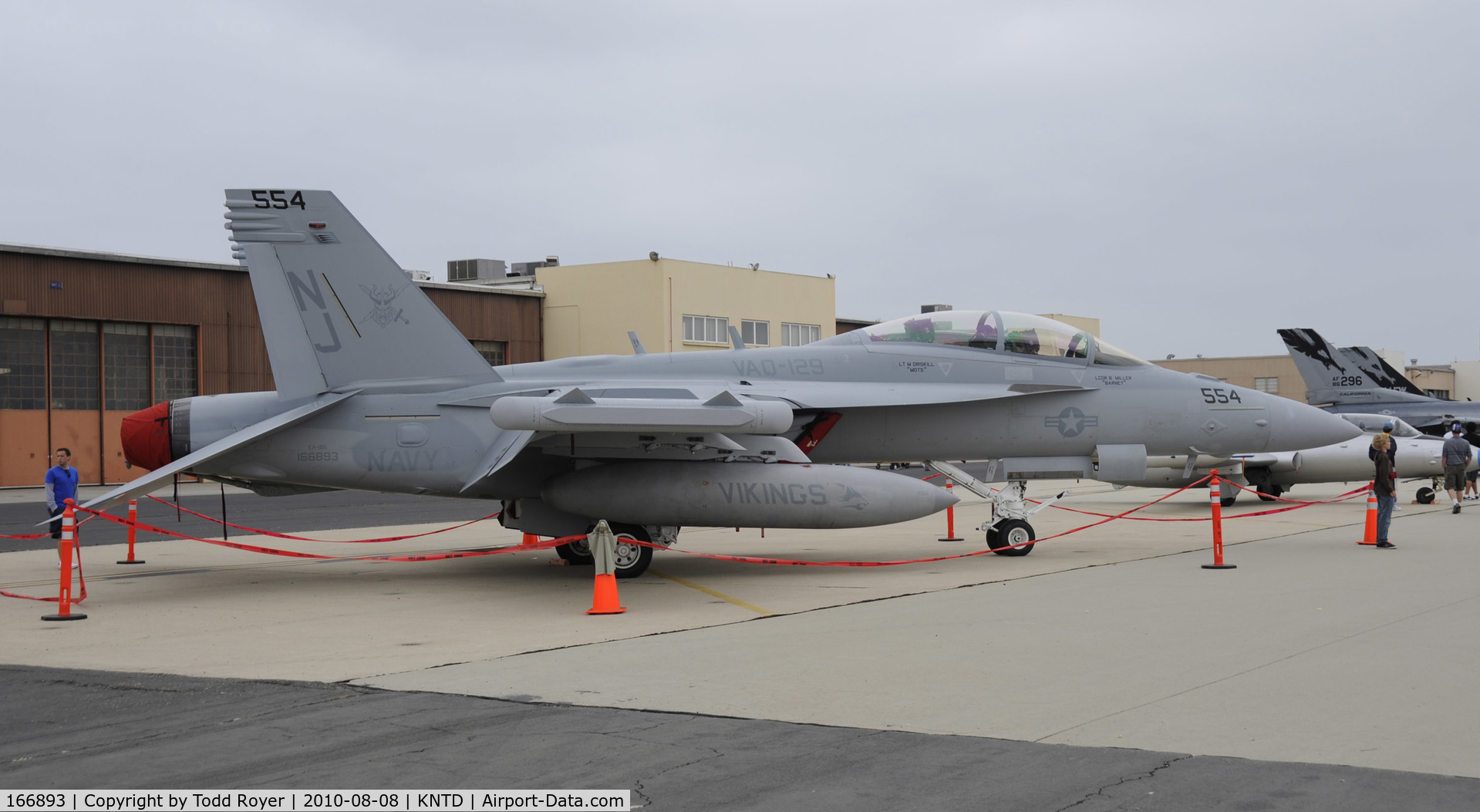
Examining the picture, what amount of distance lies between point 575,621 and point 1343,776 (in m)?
6.23

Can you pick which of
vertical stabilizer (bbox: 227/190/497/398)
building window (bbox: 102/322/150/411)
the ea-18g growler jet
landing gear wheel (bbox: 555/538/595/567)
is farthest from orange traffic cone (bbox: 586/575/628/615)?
building window (bbox: 102/322/150/411)

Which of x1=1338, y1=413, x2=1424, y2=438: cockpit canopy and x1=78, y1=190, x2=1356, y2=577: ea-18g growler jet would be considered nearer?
x1=78, y1=190, x2=1356, y2=577: ea-18g growler jet

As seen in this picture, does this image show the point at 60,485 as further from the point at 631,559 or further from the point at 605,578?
the point at 605,578

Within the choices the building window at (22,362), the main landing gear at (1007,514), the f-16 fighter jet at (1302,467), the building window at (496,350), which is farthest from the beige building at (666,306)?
the main landing gear at (1007,514)

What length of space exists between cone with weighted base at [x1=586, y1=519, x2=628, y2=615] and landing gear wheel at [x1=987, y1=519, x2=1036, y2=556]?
5.74 m

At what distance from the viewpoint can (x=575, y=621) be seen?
32.3 ft

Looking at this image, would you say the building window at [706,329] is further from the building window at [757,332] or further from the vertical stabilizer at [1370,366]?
the vertical stabilizer at [1370,366]

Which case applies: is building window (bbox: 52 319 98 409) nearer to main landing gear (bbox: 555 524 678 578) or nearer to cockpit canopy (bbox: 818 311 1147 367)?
main landing gear (bbox: 555 524 678 578)

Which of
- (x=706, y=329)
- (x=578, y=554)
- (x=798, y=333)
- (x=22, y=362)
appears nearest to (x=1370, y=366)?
(x=798, y=333)

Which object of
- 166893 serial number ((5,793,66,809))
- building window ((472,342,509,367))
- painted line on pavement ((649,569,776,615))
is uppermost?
building window ((472,342,509,367))

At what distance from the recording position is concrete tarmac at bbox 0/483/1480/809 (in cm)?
525

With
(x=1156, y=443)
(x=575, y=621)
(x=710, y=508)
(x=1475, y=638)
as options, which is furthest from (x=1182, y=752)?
(x=1156, y=443)

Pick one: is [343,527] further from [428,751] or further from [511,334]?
[511,334]

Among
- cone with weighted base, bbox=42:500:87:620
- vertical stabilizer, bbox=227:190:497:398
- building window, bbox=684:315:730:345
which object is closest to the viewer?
cone with weighted base, bbox=42:500:87:620
